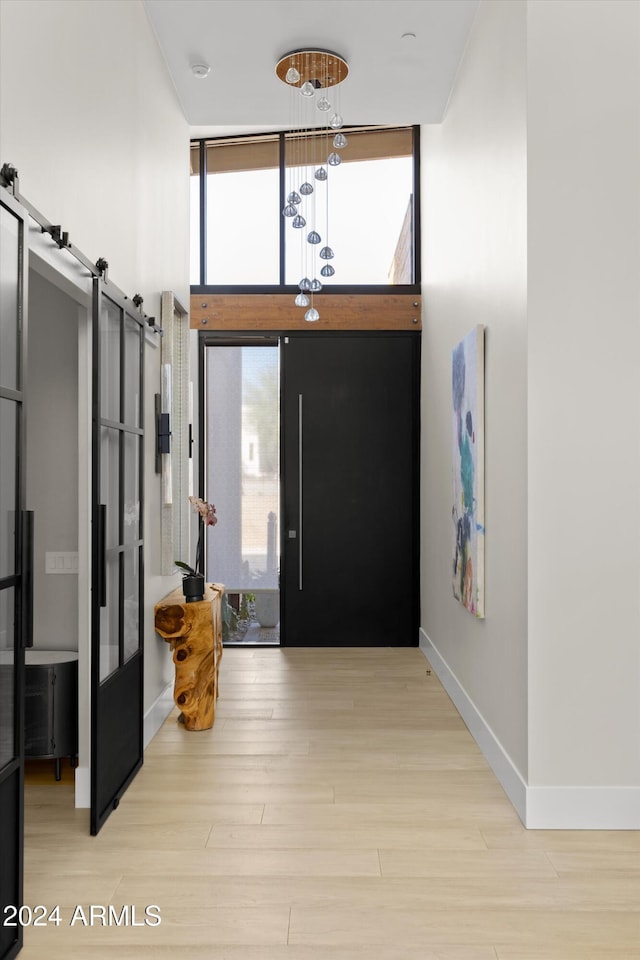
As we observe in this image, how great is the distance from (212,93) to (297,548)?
11.0ft

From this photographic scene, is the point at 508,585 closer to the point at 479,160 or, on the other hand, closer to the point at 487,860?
the point at 487,860

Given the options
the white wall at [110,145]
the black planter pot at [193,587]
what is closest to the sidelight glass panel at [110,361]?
the white wall at [110,145]

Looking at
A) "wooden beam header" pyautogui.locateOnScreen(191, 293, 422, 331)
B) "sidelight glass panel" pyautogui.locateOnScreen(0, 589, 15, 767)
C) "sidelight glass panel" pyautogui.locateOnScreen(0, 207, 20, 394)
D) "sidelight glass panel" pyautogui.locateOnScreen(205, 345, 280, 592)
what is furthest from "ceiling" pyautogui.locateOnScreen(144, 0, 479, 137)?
"sidelight glass panel" pyautogui.locateOnScreen(0, 589, 15, 767)

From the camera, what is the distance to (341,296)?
6285 mm

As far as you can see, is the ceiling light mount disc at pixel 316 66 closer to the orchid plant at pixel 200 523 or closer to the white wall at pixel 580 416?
the white wall at pixel 580 416

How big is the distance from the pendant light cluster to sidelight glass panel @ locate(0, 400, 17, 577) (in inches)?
97.9

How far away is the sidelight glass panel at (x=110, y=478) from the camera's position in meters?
3.02

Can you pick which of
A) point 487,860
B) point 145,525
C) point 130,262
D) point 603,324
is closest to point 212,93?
point 130,262

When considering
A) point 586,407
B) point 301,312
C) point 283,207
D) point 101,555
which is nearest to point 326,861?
point 101,555

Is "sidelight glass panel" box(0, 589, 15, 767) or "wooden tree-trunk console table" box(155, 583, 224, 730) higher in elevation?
"sidelight glass panel" box(0, 589, 15, 767)

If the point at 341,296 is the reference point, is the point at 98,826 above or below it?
below

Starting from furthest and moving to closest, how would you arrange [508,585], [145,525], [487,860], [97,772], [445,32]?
[445,32]
[145,525]
[508,585]
[97,772]
[487,860]

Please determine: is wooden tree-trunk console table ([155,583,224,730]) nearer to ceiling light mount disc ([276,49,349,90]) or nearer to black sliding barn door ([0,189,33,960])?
black sliding barn door ([0,189,33,960])

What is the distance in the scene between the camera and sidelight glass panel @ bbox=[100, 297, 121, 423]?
3000 millimetres
